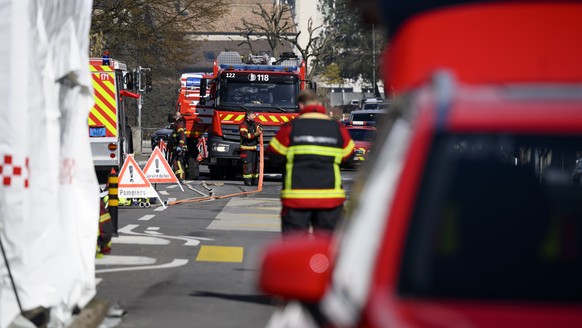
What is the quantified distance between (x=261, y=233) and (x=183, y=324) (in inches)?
309

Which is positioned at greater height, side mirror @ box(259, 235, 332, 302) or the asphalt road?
side mirror @ box(259, 235, 332, 302)

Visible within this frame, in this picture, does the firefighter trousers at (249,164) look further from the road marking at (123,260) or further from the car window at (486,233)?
the car window at (486,233)

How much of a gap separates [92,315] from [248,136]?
1986 centimetres

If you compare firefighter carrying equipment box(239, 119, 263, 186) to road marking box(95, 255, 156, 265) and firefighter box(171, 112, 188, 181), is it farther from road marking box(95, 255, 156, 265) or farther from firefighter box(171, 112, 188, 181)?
road marking box(95, 255, 156, 265)

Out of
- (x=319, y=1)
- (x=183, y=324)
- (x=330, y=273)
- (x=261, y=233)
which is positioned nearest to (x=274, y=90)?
(x=261, y=233)

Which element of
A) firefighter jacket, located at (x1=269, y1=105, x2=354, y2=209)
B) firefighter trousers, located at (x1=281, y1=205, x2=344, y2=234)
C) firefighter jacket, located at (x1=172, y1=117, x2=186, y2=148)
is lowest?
firefighter jacket, located at (x1=172, y1=117, x2=186, y2=148)

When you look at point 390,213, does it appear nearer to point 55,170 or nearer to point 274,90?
point 55,170

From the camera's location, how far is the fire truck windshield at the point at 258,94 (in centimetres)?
3144

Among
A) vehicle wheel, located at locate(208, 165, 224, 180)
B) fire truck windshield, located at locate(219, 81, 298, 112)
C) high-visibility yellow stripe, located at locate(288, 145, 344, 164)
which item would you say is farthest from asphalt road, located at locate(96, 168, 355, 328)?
vehicle wheel, located at locate(208, 165, 224, 180)

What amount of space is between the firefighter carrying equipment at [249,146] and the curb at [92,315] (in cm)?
1911

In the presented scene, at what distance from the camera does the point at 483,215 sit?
3969 mm

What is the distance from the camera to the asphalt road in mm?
10086

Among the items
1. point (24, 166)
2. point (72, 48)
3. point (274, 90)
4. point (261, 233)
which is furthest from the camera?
point (274, 90)

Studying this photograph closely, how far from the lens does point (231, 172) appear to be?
33.2 meters
